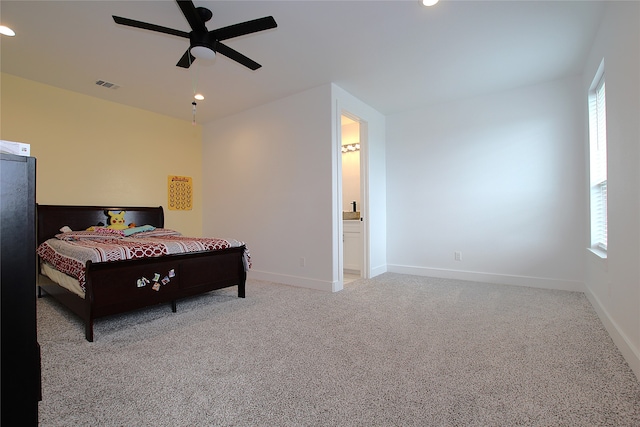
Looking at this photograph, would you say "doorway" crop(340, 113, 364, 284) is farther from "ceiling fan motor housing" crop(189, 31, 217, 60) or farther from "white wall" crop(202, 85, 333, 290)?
"ceiling fan motor housing" crop(189, 31, 217, 60)

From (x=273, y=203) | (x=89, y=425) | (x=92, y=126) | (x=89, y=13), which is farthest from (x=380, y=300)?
(x=92, y=126)

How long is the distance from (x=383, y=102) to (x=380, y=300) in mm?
2924

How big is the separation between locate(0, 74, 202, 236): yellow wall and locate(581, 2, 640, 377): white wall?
5582mm

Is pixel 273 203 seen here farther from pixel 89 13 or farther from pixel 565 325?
pixel 565 325

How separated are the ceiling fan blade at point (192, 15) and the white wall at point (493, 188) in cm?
360

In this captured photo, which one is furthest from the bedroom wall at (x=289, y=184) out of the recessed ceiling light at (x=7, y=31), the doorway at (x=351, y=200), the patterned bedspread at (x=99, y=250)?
the recessed ceiling light at (x=7, y=31)

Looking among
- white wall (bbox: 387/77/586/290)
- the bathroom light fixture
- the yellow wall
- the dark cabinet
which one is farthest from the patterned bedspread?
the bathroom light fixture

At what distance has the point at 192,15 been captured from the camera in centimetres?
211

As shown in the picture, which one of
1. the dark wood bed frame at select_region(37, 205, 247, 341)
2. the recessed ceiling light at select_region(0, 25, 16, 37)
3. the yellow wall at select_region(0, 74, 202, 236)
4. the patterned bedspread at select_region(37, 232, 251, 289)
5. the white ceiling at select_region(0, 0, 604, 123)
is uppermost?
the recessed ceiling light at select_region(0, 25, 16, 37)

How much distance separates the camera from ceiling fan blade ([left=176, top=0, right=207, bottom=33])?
1.98m

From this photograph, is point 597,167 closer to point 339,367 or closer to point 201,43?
point 339,367

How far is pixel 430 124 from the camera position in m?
4.77

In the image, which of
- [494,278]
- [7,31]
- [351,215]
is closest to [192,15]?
[7,31]

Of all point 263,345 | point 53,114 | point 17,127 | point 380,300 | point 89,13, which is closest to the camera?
point 263,345
